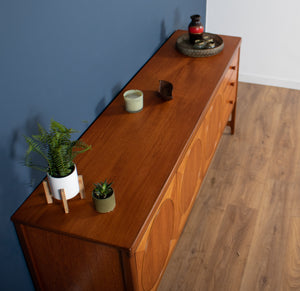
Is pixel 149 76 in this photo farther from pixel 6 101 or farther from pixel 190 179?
pixel 6 101

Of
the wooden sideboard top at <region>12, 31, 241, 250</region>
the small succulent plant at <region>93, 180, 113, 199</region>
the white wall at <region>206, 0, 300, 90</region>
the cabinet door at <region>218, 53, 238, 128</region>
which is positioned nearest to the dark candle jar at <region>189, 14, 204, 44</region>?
the wooden sideboard top at <region>12, 31, 241, 250</region>

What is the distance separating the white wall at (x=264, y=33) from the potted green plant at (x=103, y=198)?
8.70 feet

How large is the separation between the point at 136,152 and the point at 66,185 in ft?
1.27

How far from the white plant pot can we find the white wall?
267 cm

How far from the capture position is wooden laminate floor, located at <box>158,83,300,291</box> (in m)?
2.11

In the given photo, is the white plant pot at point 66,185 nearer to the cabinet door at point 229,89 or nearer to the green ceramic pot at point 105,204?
the green ceramic pot at point 105,204

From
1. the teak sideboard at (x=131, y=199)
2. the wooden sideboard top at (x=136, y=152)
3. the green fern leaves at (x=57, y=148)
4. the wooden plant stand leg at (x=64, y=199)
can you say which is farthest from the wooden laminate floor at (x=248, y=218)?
the green fern leaves at (x=57, y=148)

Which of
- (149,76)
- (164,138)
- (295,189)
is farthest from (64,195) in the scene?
(295,189)

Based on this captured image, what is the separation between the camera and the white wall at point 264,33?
3.44 meters

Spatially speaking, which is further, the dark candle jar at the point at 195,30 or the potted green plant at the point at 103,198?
the dark candle jar at the point at 195,30

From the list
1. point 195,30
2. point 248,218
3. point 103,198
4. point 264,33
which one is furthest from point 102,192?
point 264,33

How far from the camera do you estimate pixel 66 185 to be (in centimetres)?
144

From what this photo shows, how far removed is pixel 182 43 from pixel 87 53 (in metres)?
0.93

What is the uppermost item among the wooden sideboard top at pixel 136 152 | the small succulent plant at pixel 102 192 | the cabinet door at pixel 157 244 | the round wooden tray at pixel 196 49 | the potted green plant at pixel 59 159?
the potted green plant at pixel 59 159
